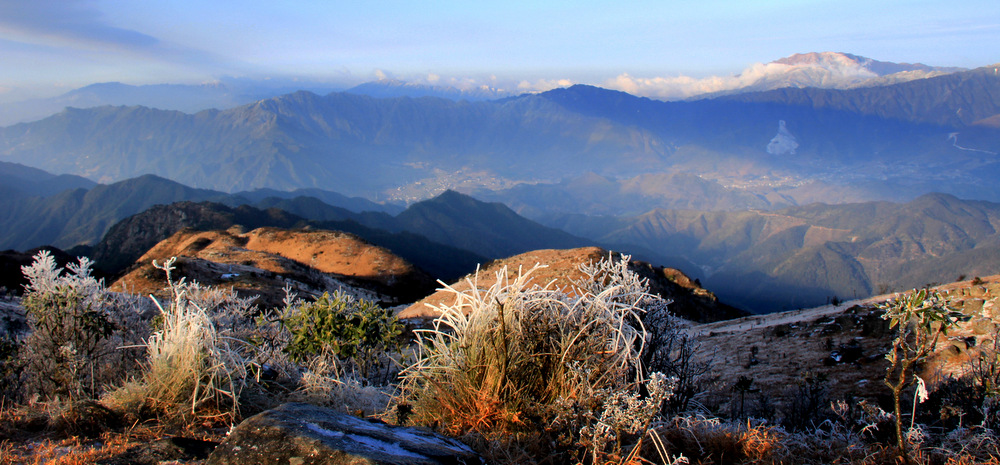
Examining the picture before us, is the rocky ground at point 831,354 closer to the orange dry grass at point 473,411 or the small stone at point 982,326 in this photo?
the small stone at point 982,326

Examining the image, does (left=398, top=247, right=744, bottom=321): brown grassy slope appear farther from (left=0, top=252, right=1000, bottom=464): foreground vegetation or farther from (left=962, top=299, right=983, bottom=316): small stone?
(left=0, top=252, right=1000, bottom=464): foreground vegetation

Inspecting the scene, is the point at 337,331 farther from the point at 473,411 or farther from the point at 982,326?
the point at 982,326

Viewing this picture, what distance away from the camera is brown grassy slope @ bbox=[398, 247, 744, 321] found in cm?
2172

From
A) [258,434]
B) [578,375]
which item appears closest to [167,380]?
[258,434]

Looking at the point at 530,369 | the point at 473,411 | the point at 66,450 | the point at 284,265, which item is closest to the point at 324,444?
the point at 473,411

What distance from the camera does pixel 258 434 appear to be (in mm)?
2688

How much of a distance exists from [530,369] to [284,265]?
31238 mm

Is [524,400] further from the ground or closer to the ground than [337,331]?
further from the ground

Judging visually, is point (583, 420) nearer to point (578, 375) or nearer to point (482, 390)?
point (578, 375)

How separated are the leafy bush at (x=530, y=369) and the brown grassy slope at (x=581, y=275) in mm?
15694

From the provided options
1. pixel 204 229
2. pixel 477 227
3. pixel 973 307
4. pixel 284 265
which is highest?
pixel 973 307

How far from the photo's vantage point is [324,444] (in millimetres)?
2578

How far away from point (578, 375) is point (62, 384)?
17.9 ft

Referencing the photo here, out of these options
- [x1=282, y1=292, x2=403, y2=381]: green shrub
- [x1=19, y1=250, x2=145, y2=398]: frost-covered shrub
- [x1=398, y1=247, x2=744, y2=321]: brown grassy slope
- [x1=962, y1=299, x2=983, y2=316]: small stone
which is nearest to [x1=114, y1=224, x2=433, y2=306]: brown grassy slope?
[x1=398, y1=247, x2=744, y2=321]: brown grassy slope
